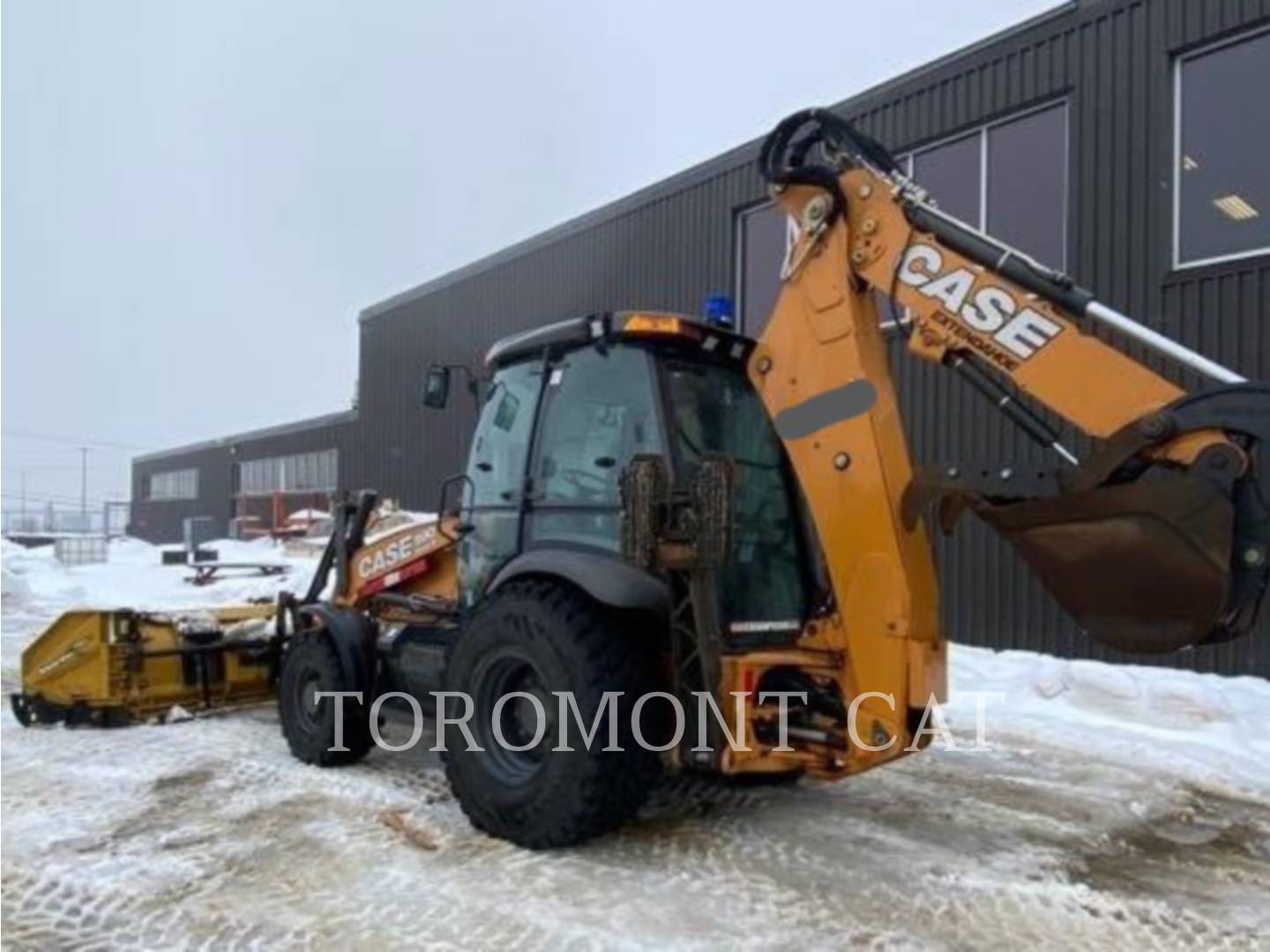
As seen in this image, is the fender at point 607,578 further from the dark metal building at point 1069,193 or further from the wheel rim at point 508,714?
the dark metal building at point 1069,193

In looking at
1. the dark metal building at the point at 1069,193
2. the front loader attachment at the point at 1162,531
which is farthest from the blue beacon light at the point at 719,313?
the dark metal building at the point at 1069,193

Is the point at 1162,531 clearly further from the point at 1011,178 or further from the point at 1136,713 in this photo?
the point at 1011,178

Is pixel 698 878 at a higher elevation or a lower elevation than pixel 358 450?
lower

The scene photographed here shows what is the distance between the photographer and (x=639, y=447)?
488 centimetres

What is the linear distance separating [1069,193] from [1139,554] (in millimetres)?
6813

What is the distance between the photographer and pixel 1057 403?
3936 millimetres

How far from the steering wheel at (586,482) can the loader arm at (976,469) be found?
858 millimetres

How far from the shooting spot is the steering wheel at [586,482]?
16.4 ft

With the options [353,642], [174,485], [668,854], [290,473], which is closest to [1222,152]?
[668,854]

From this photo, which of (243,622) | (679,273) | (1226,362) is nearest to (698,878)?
(243,622)

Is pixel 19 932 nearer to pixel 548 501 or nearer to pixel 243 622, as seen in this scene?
pixel 548 501

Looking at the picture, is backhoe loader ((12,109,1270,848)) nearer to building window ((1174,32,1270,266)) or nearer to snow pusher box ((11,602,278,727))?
snow pusher box ((11,602,278,727))

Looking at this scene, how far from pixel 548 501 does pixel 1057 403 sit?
7.88ft

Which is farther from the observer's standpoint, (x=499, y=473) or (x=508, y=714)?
(x=499, y=473)
